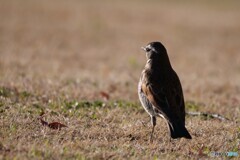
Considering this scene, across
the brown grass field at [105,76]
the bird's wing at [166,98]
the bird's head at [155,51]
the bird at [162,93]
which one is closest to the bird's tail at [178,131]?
the bird at [162,93]

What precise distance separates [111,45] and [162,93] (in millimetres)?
11970

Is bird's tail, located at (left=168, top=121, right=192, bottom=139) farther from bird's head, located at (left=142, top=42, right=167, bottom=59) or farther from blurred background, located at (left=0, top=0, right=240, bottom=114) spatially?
blurred background, located at (left=0, top=0, right=240, bottom=114)

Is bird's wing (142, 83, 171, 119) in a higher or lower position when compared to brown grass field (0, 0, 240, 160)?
higher

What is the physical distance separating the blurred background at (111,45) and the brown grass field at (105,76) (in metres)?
0.04

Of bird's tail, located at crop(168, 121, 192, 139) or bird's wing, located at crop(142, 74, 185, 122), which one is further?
bird's wing, located at crop(142, 74, 185, 122)

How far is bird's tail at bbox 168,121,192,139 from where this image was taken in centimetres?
666

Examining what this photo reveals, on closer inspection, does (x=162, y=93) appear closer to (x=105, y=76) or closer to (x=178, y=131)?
(x=178, y=131)

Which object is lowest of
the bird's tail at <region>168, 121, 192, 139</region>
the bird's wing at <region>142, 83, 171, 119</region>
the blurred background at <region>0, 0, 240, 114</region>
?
the blurred background at <region>0, 0, 240, 114</region>

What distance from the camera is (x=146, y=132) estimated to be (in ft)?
25.1

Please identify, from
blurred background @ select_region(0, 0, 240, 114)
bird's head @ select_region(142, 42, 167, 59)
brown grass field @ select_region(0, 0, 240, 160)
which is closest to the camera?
brown grass field @ select_region(0, 0, 240, 160)

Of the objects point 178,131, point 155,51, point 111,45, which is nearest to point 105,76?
point 155,51

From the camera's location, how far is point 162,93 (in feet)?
23.6

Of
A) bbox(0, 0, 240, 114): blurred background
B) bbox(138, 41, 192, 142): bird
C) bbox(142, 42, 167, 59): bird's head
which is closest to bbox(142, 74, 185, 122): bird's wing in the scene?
bbox(138, 41, 192, 142): bird

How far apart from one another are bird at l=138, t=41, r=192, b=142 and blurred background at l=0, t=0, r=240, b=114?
2.45 meters
